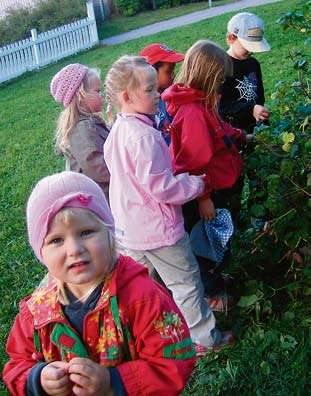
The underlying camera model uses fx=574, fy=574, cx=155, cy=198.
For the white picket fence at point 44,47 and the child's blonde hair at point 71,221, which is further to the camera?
the white picket fence at point 44,47

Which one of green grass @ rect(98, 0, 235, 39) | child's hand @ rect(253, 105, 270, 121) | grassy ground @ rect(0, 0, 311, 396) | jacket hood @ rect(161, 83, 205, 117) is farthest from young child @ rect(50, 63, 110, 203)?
green grass @ rect(98, 0, 235, 39)

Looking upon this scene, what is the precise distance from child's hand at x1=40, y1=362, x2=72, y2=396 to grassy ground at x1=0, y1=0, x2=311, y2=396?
1.27 m

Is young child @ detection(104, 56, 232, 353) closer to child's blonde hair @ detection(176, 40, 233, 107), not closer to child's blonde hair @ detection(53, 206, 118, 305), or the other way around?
child's blonde hair @ detection(176, 40, 233, 107)

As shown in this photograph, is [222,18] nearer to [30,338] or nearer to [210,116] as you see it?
[210,116]

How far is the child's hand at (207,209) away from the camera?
3.09m

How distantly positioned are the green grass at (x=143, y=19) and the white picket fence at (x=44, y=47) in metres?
2.29

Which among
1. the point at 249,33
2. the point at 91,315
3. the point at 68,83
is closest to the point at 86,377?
the point at 91,315

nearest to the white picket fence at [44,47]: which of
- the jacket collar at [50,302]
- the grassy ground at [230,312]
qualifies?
the grassy ground at [230,312]

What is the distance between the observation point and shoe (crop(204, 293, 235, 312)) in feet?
11.1

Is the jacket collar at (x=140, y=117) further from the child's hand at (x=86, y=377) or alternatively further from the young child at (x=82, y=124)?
the child's hand at (x=86, y=377)

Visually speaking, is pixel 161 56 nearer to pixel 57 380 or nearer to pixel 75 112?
pixel 75 112

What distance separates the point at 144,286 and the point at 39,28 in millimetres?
19183

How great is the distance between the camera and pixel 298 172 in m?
2.87

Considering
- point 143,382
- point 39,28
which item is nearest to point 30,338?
point 143,382
